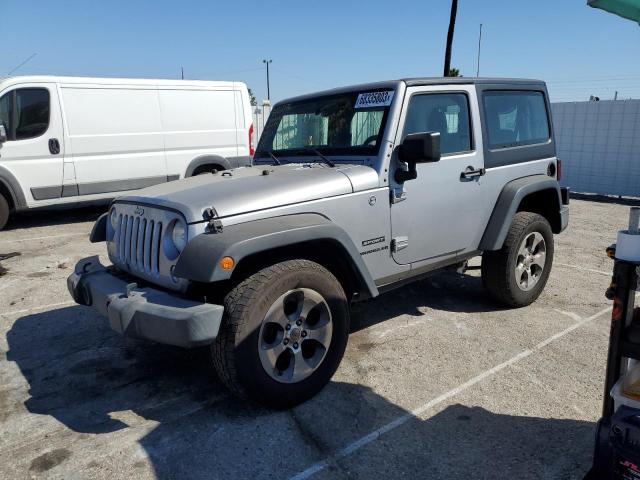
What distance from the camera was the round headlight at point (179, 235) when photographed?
9.30ft

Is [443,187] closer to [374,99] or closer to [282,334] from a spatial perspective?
[374,99]

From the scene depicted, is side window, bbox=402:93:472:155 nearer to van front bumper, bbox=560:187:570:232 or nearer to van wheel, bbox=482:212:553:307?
van wheel, bbox=482:212:553:307

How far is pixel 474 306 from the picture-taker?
15.6 feet

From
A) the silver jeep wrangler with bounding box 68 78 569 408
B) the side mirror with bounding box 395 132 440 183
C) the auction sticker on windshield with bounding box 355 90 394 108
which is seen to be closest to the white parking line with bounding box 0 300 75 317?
the silver jeep wrangler with bounding box 68 78 569 408

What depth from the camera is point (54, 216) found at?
9.56 m

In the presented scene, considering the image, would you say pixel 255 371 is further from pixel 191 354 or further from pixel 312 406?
pixel 191 354

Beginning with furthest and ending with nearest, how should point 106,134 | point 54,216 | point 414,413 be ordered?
point 54,216, point 106,134, point 414,413

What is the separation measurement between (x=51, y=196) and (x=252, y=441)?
281 inches

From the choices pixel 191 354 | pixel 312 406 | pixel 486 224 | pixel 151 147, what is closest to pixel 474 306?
pixel 486 224

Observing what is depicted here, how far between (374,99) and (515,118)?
159cm

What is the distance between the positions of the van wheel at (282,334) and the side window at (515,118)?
2141 millimetres

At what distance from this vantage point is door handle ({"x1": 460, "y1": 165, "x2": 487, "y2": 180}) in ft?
13.1

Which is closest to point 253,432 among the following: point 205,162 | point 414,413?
point 414,413

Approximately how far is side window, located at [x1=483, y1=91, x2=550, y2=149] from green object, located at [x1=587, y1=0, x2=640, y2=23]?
1866mm
